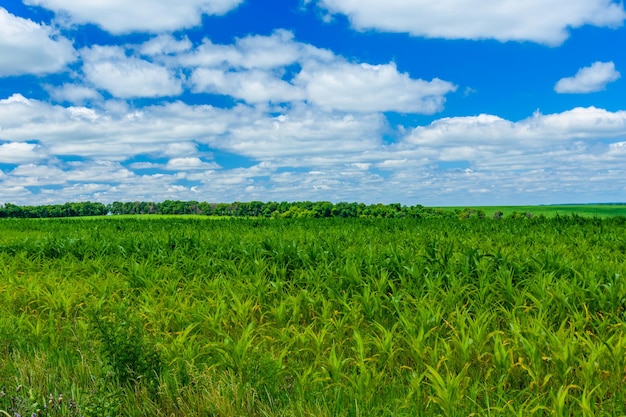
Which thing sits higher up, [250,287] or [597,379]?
[250,287]

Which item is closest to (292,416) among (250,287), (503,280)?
(250,287)

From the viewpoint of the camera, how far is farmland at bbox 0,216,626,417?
11.5 ft

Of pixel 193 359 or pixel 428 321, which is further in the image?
pixel 428 321

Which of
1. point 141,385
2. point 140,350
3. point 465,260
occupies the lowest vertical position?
point 141,385

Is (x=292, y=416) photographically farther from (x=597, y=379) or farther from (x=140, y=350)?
(x=597, y=379)

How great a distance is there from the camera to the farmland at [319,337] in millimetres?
3498

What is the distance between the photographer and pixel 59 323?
594 cm

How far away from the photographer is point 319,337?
4.50 meters

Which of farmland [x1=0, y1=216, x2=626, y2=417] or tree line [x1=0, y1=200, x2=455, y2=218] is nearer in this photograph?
farmland [x1=0, y1=216, x2=626, y2=417]

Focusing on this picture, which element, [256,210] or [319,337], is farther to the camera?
[256,210]

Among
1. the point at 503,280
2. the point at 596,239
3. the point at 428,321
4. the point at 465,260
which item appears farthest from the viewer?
the point at 596,239

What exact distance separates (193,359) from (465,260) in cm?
395

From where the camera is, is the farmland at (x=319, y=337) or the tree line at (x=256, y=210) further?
the tree line at (x=256, y=210)

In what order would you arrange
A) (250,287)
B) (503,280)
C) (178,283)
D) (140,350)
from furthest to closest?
(178,283) → (250,287) → (503,280) → (140,350)
